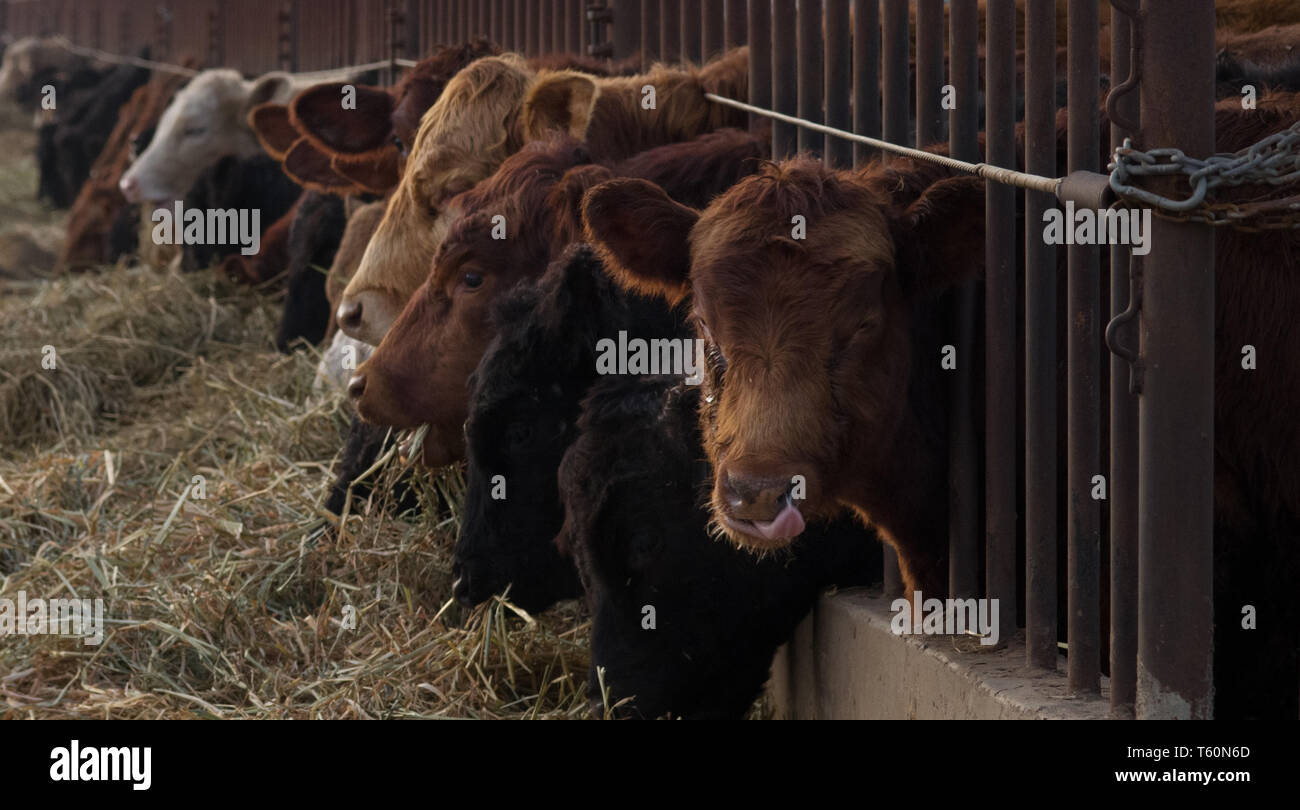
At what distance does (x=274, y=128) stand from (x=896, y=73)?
4.61 meters

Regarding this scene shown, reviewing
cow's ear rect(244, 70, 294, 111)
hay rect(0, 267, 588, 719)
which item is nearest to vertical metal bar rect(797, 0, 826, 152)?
hay rect(0, 267, 588, 719)

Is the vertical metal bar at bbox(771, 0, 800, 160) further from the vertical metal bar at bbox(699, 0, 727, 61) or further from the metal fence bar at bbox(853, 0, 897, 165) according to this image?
the vertical metal bar at bbox(699, 0, 727, 61)

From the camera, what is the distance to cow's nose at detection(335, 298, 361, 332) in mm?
5199

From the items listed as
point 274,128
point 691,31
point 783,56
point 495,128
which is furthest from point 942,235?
point 274,128

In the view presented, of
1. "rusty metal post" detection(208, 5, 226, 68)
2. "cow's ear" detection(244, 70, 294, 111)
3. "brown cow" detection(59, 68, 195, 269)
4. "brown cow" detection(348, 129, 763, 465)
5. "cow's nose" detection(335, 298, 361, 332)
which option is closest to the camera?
"brown cow" detection(348, 129, 763, 465)

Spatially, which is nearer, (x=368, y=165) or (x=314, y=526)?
(x=314, y=526)

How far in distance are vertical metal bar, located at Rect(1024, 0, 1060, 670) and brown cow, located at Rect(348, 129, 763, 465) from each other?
4.67ft

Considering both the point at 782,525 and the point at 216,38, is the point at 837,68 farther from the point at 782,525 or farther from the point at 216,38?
the point at 216,38

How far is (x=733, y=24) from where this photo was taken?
17.9 ft

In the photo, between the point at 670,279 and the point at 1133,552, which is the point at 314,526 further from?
the point at 1133,552

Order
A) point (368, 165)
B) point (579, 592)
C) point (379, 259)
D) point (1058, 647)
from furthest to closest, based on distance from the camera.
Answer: point (368, 165)
point (379, 259)
point (579, 592)
point (1058, 647)

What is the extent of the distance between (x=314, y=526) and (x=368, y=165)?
1.88 m

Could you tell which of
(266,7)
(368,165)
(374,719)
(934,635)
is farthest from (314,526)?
(266,7)

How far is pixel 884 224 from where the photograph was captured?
315 cm
